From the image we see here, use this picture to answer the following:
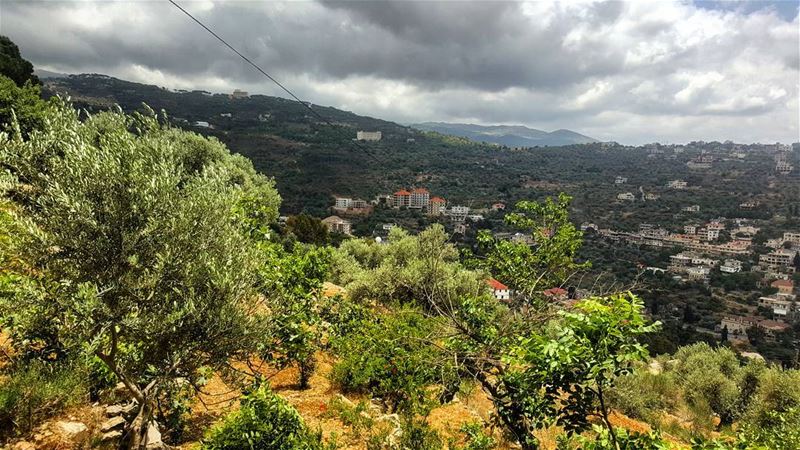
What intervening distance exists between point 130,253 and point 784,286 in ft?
465

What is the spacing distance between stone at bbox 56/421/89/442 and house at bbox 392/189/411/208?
127785 mm

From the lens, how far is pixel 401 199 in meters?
137

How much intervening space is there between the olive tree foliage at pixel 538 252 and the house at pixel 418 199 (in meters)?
127

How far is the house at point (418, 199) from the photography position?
140m

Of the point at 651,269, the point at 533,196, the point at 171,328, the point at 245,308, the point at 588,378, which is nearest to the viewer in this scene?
the point at 588,378

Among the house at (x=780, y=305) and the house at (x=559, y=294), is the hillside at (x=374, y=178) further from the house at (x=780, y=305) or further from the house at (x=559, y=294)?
the house at (x=559, y=294)

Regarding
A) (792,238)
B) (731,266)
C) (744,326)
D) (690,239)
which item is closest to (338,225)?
(744,326)

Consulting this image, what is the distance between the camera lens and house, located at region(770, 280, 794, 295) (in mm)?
100625

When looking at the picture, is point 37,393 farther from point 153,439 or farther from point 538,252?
point 538,252

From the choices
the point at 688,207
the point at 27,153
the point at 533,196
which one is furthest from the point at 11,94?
the point at 688,207

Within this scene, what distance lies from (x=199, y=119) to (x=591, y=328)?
195 metres

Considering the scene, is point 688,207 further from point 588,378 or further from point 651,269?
point 588,378

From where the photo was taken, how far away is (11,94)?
2583 cm

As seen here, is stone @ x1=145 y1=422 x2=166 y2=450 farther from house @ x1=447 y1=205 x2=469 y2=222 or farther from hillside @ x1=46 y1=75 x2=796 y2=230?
house @ x1=447 y1=205 x2=469 y2=222
